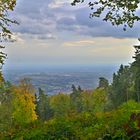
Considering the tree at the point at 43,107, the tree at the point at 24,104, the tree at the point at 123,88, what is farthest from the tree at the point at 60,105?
the tree at the point at 24,104

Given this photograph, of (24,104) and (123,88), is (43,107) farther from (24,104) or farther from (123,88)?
(24,104)

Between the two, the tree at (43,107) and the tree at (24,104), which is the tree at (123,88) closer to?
the tree at (24,104)

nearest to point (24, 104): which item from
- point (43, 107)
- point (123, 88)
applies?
Result: point (123, 88)

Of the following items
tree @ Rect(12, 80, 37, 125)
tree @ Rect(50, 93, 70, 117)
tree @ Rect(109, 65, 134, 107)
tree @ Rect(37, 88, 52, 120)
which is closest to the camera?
tree @ Rect(12, 80, 37, 125)

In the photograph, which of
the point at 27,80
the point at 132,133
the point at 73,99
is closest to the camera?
the point at 132,133

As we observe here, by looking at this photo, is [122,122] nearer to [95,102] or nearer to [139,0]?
[139,0]

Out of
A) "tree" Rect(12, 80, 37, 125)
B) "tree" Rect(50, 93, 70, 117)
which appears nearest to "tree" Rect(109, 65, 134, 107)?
"tree" Rect(12, 80, 37, 125)

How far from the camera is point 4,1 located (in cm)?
1805

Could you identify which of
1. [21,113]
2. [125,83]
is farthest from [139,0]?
[125,83]

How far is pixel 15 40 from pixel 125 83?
6099cm

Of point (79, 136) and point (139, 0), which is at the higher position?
point (139, 0)

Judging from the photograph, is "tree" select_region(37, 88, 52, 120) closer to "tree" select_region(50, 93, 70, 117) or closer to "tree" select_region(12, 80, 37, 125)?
"tree" select_region(50, 93, 70, 117)

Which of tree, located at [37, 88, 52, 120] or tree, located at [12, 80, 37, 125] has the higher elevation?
tree, located at [12, 80, 37, 125]

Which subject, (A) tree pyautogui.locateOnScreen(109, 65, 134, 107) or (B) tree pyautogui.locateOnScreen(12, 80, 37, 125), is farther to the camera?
(A) tree pyautogui.locateOnScreen(109, 65, 134, 107)
